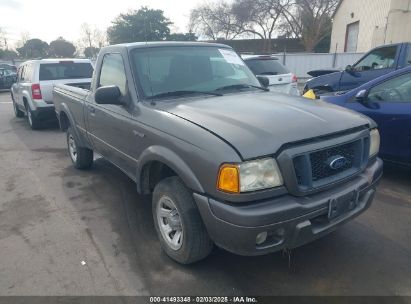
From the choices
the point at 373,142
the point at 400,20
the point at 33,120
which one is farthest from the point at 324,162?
the point at 400,20

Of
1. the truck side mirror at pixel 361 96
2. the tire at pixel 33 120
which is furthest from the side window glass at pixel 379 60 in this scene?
the tire at pixel 33 120

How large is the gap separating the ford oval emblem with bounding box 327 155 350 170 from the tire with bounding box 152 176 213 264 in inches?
42.7

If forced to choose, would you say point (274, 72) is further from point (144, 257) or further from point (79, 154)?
point (144, 257)

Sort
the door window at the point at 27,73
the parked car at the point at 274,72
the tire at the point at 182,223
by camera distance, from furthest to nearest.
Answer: the door window at the point at 27,73
the parked car at the point at 274,72
the tire at the point at 182,223

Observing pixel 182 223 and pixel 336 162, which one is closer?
pixel 336 162

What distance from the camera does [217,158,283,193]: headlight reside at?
7.60 feet

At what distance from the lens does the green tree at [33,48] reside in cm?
4888

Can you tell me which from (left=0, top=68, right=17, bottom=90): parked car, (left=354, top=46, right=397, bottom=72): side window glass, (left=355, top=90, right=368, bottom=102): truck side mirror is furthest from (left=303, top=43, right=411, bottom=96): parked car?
(left=0, top=68, right=17, bottom=90): parked car

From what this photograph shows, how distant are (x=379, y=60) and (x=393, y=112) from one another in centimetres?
420

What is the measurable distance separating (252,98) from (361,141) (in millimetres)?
1074

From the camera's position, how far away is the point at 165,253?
325cm

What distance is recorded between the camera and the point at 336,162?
8.50ft

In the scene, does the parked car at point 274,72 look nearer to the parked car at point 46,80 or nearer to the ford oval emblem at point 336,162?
the parked car at point 46,80

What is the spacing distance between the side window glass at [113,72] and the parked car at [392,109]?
10.5 ft
